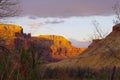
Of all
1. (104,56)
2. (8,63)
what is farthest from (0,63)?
(104,56)

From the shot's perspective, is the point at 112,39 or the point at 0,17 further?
the point at 112,39

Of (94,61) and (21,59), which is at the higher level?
(21,59)

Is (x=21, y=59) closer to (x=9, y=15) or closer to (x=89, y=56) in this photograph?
(x=9, y=15)

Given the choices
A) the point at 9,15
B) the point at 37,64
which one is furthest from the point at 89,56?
the point at 37,64

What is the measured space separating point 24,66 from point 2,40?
402 inches

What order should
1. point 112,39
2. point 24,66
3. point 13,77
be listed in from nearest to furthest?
point 13,77 < point 24,66 < point 112,39

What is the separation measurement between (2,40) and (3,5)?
1981mm

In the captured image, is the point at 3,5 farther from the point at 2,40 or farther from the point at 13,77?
the point at 13,77

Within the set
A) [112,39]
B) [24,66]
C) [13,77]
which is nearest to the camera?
[13,77]

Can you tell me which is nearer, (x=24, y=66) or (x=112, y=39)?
(x=24, y=66)

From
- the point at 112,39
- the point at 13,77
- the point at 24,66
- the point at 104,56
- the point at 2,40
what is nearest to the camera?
the point at 13,77

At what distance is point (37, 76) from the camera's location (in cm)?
852

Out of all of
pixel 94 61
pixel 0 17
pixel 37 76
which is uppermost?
pixel 0 17

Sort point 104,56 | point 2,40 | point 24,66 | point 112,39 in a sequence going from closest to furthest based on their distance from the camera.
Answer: point 24,66 < point 2,40 < point 104,56 < point 112,39
